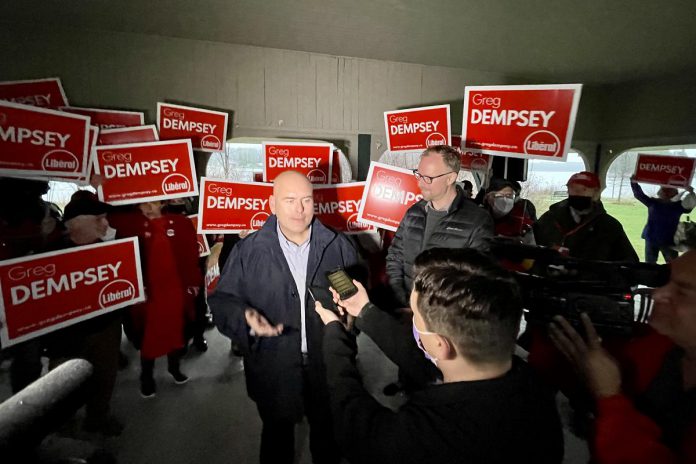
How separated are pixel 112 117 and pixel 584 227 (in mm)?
4748

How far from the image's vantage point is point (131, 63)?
3.73 meters

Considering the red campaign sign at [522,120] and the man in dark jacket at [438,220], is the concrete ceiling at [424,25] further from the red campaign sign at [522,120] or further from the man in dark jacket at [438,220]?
the man in dark jacket at [438,220]

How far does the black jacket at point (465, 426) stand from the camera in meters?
0.85

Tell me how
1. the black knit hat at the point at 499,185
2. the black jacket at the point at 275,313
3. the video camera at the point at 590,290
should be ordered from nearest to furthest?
1. the video camera at the point at 590,290
2. the black jacket at the point at 275,313
3. the black knit hat at the point at 499,185

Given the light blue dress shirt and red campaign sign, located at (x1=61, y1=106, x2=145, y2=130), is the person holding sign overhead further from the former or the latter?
red campaign sign, located at (x1=61, y1=106, x2=145, y2=130)

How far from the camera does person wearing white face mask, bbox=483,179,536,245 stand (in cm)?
396

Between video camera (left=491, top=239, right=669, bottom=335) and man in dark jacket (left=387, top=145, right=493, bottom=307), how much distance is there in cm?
102

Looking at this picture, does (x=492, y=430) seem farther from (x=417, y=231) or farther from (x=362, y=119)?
(x=362, y=119)

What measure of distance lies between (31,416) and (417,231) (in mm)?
2396

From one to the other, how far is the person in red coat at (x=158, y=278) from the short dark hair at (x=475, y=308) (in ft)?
8.93

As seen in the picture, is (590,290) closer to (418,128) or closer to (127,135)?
(418,128)

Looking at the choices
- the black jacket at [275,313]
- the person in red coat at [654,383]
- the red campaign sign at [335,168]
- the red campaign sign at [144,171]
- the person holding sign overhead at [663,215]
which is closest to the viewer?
the person in red coat at [654,383]

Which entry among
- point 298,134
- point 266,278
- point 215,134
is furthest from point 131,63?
point 266,278

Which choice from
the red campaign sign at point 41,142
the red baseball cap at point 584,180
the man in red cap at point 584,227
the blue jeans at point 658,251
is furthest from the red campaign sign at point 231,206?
the blue jeans at point 658,251
